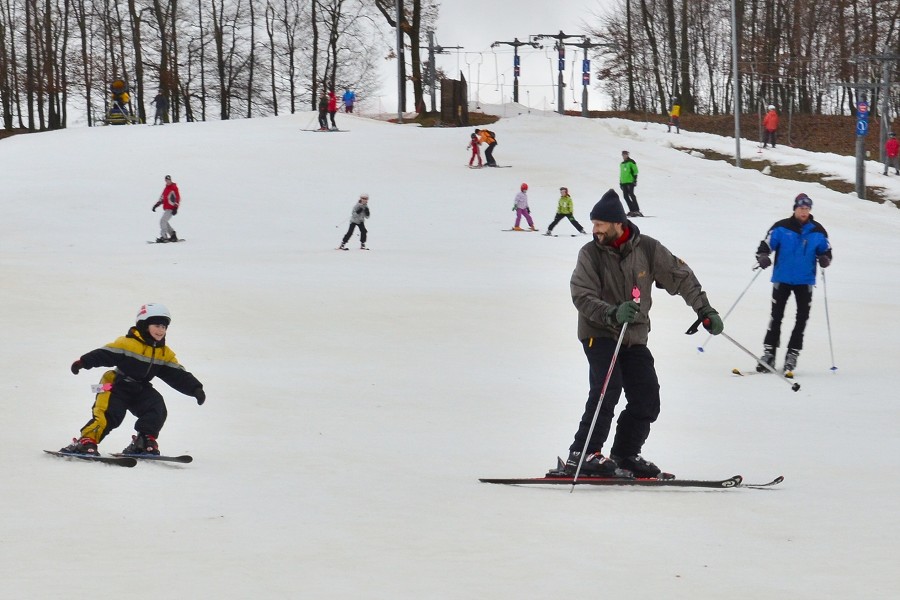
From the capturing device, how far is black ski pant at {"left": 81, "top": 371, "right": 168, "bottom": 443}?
7242 mm

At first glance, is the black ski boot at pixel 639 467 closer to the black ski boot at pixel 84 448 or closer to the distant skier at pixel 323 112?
the black ski boot at pixel 84 448

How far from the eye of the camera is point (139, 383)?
7.33m

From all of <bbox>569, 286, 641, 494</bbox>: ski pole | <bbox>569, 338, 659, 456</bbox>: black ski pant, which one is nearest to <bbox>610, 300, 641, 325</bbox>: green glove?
<bbox>569, 286, 641, 494</bbox>: ski pole

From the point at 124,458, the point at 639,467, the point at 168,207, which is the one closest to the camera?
the point at 639,467

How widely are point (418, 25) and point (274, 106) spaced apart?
12.5 m

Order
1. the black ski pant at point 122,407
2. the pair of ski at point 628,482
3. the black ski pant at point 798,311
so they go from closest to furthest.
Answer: the pair of ski at point 628,482 → the black ski pant at point 122,407 → the black ski pant at point 798,311

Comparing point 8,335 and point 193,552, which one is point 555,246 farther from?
point 193,552

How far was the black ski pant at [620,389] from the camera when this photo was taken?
6.70m

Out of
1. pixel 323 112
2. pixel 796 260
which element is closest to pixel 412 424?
pixel 796 260

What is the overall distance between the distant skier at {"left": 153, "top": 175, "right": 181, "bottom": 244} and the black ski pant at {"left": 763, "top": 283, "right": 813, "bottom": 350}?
14475mm

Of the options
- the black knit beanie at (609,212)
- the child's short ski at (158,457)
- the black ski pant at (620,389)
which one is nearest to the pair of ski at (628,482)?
the black ski pant at (620,389)

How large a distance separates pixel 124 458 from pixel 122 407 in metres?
0.37

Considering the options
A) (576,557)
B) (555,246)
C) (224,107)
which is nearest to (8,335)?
(576,557)

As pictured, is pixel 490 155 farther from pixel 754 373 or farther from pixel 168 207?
pixel 754 373
